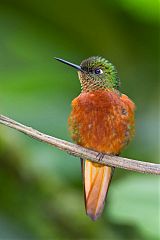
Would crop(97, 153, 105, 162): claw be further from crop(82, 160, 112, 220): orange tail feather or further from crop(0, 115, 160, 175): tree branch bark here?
crop(82, 160, 112, 220): orange tail feather

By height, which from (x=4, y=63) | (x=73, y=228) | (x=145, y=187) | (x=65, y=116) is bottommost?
(x=73, y=228)

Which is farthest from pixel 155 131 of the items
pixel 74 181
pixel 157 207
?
pixel 157 207

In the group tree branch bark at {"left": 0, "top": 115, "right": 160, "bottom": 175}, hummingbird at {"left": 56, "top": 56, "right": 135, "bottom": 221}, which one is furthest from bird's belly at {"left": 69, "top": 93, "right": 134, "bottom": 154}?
tree branch bark at {"left": 0, "top": 115, "right": 160, "bottom": 175}

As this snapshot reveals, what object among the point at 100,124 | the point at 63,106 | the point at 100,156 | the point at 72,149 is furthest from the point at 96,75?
the point at 63,106

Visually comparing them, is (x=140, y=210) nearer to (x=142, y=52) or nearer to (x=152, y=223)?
(x=152, y=223)

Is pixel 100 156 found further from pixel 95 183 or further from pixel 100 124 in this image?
pixel 95 183
